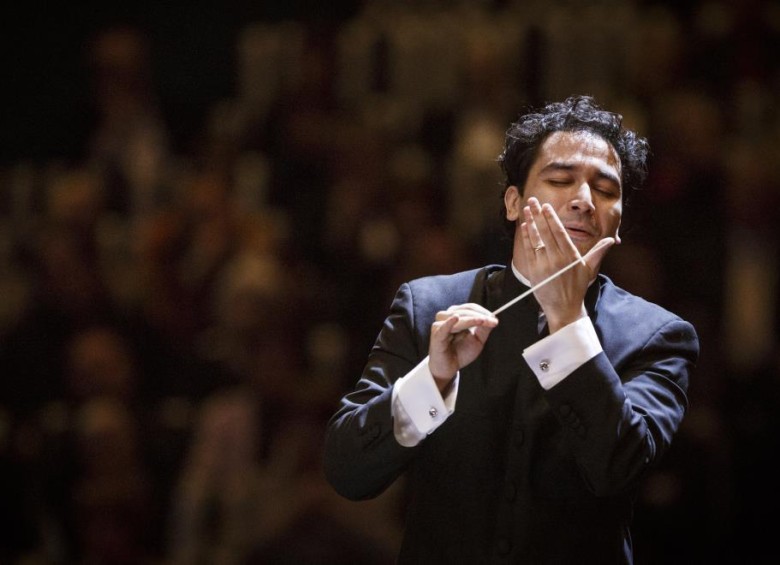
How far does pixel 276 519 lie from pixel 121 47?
167 centimetres

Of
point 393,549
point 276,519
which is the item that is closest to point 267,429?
point 276,519

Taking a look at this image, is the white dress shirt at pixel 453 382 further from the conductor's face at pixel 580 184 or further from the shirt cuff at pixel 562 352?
the conductor's face at pixel 580 184

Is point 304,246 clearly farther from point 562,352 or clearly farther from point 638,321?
point 562,352

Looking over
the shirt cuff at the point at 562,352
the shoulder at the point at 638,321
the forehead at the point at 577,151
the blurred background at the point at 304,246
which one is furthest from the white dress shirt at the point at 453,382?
the blurred background at the point at 304,246

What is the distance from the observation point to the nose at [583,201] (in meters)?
1.33

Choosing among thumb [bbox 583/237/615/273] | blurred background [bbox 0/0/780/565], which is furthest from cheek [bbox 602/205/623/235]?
blurred background [bbox 0/0/780/565]

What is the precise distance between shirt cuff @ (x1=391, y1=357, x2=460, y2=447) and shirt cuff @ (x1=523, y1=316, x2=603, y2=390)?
11 centimetres

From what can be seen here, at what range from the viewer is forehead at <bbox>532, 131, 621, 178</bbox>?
4.53ft

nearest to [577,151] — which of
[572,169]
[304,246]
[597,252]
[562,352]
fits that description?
[572,169]

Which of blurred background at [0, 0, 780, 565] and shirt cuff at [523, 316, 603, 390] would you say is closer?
shirt cuff at [523, 316, 603, 390]

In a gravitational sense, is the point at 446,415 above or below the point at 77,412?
above

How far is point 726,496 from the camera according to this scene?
254 centimetres

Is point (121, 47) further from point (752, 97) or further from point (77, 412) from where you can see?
point (752, 97)

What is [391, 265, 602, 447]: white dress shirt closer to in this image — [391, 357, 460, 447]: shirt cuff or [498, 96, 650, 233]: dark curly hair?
[391, 357, 460, 447]: shirt cuff
